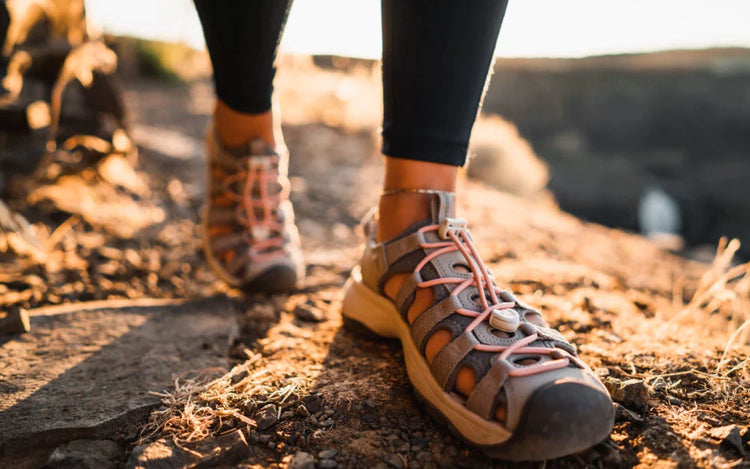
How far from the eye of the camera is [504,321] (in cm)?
97

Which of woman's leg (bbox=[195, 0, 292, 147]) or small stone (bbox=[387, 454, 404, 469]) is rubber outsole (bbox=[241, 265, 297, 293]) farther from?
small stone (bbox=[387, 454, 404, 469])

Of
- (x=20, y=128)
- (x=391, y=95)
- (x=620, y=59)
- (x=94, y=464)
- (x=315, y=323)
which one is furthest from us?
(x=620, y=59)

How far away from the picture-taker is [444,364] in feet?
3.18

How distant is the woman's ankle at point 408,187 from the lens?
3.66ft

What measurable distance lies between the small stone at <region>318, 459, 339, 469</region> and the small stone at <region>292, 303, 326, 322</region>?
649 mm

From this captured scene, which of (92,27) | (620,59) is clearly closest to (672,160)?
(620,59)

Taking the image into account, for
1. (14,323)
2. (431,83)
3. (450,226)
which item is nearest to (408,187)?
(450,226)

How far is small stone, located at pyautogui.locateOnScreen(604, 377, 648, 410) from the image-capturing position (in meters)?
1.03

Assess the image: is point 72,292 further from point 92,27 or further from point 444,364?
point 92,27

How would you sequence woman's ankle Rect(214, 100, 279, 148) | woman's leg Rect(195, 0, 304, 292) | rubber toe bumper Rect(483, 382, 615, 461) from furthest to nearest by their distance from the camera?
1. woman's ankle Rect(214, 100, 279, 148)
2. woman's leg Rect(195, 0, 304, 292)
3. rubber toe bumper Rect(483, 382, 615, 461)

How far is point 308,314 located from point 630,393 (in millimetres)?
903

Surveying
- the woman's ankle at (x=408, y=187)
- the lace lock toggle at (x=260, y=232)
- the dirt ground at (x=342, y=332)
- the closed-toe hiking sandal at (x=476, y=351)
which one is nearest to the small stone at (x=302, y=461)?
the dirt ground at (x=342, y=332)

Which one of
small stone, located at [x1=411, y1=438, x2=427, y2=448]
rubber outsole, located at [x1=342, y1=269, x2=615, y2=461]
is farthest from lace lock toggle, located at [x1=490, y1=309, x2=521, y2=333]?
small stone, located at [x1=411, y1=438, x2=427, y2=448]

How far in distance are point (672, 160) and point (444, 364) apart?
1076 inches
